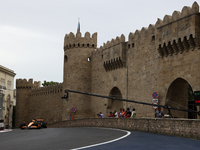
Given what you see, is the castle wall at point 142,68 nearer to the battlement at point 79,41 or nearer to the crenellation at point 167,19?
the crenellation at point 167,19

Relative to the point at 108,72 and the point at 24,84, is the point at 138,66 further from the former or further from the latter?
the point at 24,84

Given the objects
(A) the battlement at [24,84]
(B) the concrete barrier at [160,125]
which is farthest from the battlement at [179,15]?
(A) the battlement at [24,84]

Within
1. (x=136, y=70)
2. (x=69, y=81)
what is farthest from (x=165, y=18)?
(x=69, y=81)

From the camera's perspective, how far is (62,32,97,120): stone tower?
3709cm

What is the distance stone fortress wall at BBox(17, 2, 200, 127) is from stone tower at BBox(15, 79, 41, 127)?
10843mm

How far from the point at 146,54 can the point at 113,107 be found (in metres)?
8.27

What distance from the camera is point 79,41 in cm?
3778

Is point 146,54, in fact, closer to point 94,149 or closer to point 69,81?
point 69,81

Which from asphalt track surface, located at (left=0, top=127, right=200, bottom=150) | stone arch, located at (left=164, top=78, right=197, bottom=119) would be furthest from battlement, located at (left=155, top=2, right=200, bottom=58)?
asphalt track surface, located at (left=0, top=127, right=200, bottom=150)

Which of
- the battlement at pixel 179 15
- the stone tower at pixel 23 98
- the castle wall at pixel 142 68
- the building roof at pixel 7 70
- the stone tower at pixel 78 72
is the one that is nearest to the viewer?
the battlement at pixel 179 15

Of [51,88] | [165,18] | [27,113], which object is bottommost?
[27,113]

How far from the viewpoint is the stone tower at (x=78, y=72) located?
122ft

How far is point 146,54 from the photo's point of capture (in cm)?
2823

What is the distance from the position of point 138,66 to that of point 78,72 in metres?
9.79
